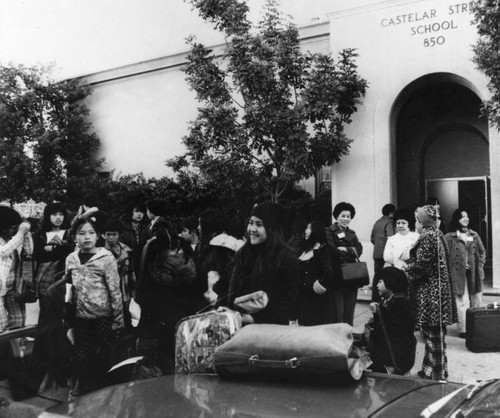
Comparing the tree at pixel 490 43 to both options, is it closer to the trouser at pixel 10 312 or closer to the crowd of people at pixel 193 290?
the crowd of people at pixel 193 290

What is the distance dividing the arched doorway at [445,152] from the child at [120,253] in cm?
656

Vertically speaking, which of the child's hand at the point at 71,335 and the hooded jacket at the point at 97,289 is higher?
the hooded jacket at the point at 97,289

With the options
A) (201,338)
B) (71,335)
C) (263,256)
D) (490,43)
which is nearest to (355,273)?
(263,256)

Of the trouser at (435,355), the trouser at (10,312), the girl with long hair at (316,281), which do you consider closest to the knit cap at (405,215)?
the girl with long hair at (316,281)

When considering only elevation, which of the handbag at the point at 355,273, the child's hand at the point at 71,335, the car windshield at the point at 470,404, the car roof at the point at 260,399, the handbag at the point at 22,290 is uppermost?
the handbag at the point at 355,273

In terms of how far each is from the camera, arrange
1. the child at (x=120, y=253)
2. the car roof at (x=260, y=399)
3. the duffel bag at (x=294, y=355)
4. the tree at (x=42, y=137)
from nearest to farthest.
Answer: the car roof at (x=260, y=399), the duffel bag at (x=294, y=355), the child at (x=120, y=253), the tree at (x=42, y=137)

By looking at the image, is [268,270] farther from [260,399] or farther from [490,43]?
[490,43]

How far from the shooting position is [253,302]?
12.0 ft

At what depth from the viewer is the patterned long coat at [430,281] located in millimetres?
5109

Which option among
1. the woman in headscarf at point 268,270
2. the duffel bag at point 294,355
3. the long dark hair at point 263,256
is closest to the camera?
the duffel bag at point 294,355

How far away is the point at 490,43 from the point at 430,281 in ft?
14.6

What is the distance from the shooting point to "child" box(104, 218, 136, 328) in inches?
244

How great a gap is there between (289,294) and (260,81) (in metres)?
6.97

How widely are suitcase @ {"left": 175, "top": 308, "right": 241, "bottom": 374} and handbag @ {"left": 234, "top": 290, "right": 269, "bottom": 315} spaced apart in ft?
1.91
